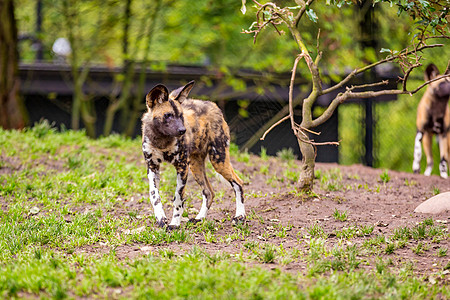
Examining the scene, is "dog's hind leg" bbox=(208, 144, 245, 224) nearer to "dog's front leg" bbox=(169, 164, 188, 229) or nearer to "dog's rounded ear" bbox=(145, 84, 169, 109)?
"dog's front leg" bbox=(169, 164, 188, 229)

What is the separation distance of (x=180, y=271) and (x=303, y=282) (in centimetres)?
84

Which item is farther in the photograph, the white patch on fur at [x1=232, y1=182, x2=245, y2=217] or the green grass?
the white patch on fur at [x1=232, y1=182, x2=245, y2=217]

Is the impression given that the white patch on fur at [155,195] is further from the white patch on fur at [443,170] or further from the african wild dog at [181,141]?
the white patch on fur at [443,170]

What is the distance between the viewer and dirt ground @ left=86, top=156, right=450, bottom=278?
448cm

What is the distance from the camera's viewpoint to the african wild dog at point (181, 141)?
4.83 meters

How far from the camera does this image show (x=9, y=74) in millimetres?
9594

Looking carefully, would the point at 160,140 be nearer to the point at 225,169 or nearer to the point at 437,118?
the point at 225,169

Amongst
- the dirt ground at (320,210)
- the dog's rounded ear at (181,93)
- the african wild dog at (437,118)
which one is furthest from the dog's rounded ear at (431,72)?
the dog's rounded ear at (181,93)

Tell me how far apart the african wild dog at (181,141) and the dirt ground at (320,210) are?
0.35 metres

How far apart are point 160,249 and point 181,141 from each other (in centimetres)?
109

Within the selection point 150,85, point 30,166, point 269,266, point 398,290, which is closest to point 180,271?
point 269,266

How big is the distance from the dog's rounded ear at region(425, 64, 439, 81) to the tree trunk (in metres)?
6.83

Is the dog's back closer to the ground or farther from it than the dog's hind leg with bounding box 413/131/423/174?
farther from it

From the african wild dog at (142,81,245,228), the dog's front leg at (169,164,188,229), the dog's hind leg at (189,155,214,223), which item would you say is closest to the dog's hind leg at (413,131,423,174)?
the african wild dog at (142,81,245,228)
